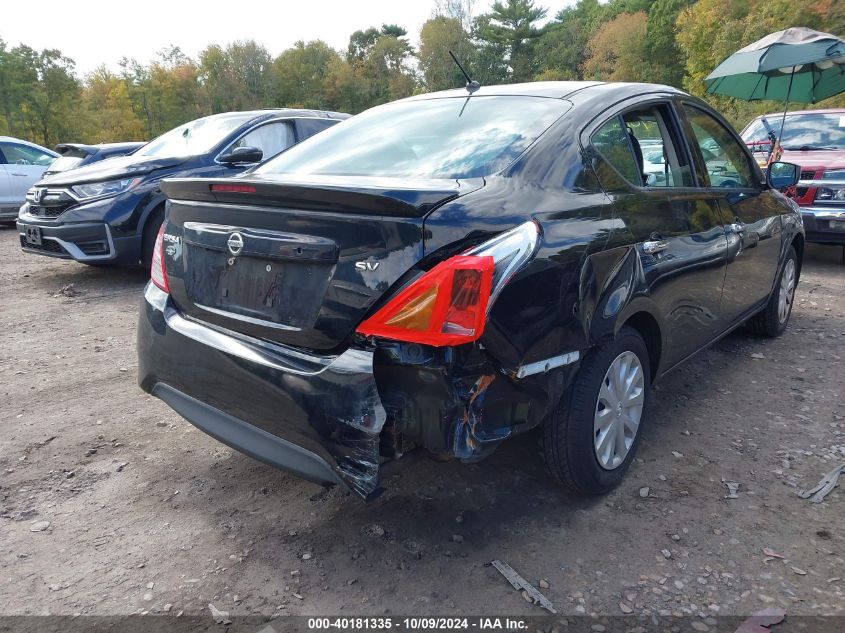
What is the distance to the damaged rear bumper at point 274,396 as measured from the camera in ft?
6.54

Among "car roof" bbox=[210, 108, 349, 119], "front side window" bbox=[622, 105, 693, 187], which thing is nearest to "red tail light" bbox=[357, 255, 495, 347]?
"front side window" bbox=[622, 105, 693, 187]

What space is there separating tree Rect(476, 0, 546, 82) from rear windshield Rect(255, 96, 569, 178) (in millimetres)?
72712

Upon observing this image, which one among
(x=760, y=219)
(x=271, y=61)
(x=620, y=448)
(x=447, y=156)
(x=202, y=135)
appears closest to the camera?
(x=447, y=156)

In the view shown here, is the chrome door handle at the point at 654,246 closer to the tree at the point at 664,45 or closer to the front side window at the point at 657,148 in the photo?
the front side window at the point at 657,148

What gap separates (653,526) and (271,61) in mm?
86685

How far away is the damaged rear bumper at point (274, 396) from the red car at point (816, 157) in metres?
6.91

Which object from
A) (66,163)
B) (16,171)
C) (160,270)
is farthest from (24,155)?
(160,270)

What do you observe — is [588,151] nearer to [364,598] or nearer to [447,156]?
[447,156]

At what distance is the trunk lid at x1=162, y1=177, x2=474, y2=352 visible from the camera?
79.4 inches

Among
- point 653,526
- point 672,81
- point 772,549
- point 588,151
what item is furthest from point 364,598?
point 672,81

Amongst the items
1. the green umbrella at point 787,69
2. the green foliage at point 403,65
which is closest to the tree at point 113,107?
the green foliage at point 403,65

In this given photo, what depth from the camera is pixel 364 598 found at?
2.17 m

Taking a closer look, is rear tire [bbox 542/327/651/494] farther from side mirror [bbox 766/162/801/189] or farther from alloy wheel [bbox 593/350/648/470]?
side mirror [bbox 766/162/801/189]

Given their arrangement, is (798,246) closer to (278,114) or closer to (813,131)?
(813,131)
